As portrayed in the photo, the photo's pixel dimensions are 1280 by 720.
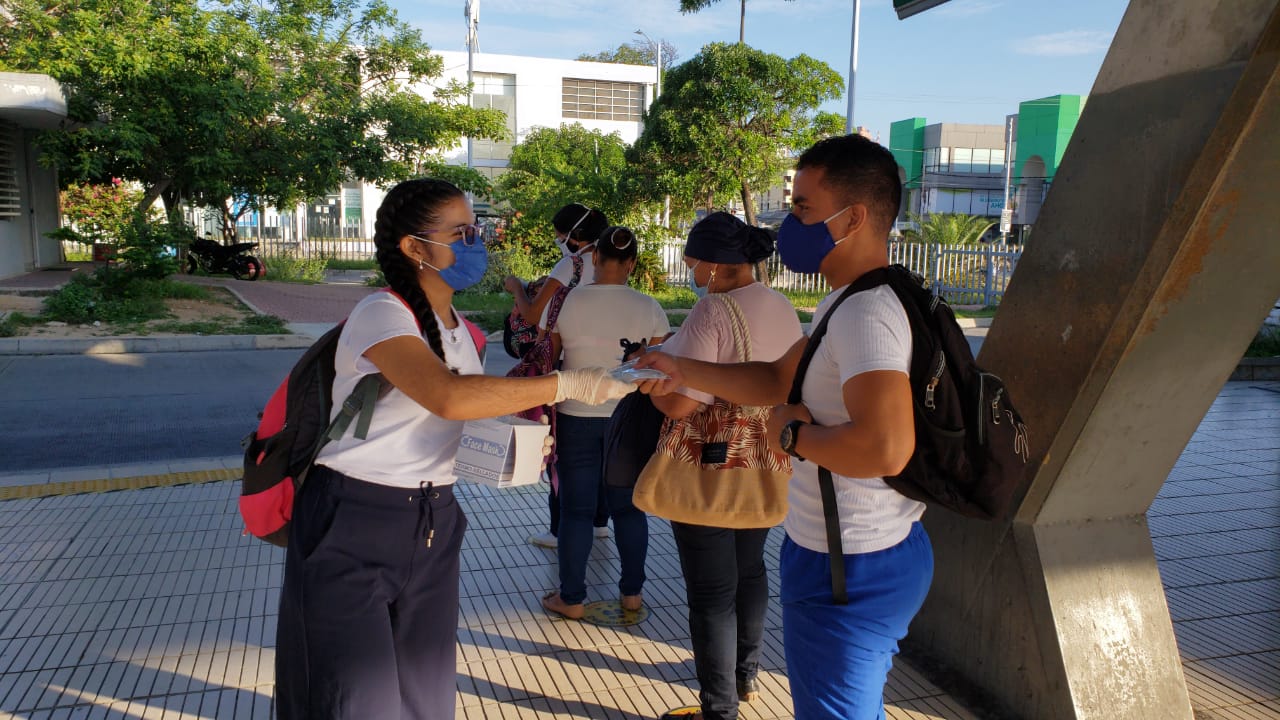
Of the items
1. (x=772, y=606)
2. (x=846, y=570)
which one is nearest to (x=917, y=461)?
(x=846, y=570)

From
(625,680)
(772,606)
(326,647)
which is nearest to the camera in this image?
(326,647)

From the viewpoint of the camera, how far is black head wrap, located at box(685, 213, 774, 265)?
305cm

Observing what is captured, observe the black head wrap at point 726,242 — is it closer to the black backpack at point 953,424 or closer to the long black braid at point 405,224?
the long black braid at point 405,224

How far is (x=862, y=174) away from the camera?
6.86 ft

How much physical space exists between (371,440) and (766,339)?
1.33 meters

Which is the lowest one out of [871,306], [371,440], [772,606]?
[772,606]

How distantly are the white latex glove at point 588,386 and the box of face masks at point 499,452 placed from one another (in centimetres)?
12

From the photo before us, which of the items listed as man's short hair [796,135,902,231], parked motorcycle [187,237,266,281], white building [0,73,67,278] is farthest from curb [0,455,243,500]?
parked motorcycle [187,237,266,281]

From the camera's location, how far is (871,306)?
75.3 inches

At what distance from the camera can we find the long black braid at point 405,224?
7.65ft

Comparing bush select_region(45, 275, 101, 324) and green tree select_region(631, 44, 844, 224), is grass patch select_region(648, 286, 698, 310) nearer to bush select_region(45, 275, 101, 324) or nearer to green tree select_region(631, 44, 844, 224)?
green tree select_region(631, 44, 844, 224)

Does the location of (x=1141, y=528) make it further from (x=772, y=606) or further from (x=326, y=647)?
(x=326, y=647)

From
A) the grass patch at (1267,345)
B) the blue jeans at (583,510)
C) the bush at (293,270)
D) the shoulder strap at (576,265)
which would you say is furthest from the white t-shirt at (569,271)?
the bush at (293,270)

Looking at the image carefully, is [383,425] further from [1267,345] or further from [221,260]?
[221,260]
